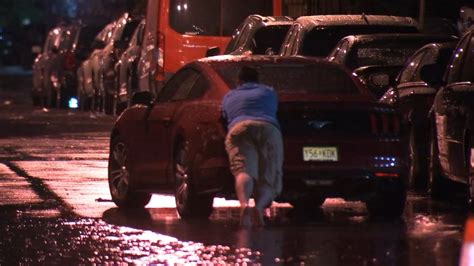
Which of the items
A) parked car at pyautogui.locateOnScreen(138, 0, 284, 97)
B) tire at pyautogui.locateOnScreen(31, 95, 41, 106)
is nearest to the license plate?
parked car at pyautogui.locateOnScreen(138, 0, 284, 97)

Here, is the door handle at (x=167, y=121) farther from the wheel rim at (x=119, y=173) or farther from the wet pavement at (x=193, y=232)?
the wheel rim at (x=119, y=173)

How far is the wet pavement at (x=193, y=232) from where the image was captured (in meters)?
11.5

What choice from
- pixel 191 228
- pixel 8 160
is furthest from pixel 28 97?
pixel 191 228

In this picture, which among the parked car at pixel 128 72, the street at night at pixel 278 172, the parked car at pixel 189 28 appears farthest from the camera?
the parked car at pixel 128 72

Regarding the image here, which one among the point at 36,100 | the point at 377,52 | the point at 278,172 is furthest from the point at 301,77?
the point at 36,100

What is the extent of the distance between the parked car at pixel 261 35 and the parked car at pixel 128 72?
20.5 ft

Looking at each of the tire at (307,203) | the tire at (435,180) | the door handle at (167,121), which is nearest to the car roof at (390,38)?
the tire at (435,180)

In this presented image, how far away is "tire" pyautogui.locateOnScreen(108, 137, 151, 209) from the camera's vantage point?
15.6 m

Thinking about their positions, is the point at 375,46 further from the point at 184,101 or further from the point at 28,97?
the point at 28,97

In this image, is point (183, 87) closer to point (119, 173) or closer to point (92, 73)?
point (119, 173)

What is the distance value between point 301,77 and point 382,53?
4769 mm

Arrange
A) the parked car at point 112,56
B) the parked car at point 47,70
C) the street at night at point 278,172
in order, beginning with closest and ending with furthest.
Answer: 1. the street at night at point 278,172
2. the parked car at point 112,56
3. the parked car at point 47,70

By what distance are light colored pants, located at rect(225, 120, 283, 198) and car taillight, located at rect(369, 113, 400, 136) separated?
1.04 m

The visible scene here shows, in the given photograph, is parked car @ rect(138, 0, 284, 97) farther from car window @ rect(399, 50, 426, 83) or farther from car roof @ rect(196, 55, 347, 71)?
car roof @ rect(196, 55, 347, 71)
